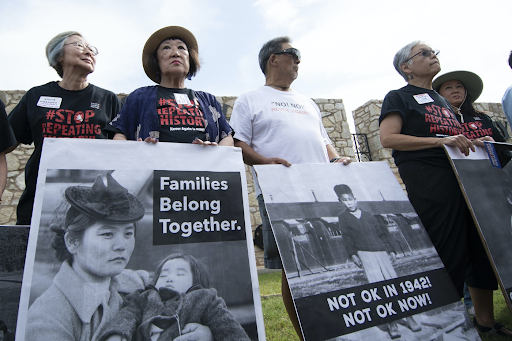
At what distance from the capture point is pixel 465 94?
9.75 feet

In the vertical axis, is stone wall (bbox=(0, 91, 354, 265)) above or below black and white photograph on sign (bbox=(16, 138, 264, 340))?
above

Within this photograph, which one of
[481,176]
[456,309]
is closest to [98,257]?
[456,309]

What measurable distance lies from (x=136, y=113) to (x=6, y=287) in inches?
37.6

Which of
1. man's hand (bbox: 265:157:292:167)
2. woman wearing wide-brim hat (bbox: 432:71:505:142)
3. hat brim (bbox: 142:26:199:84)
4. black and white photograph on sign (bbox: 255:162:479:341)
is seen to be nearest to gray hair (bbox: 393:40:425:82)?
woman wearing wide-brim hat (bbox: 432:71:505:142)

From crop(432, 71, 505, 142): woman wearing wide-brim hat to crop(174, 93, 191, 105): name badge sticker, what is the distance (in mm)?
2352

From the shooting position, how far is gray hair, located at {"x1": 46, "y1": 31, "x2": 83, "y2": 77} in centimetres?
192

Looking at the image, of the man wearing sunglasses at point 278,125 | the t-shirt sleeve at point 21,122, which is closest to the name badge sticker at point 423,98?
the man wearing sunglasses at point 278,125

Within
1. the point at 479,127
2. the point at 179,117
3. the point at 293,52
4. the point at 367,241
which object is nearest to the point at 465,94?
the point at 479,127

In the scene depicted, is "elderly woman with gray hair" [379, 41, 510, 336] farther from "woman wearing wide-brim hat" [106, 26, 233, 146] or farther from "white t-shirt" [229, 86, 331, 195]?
"woman wearing wide-brim hat" [106, 26, 233, 146]

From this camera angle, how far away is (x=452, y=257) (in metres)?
1.73

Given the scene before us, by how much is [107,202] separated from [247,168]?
420 centimetres

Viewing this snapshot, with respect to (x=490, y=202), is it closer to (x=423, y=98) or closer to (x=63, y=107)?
(x=423, y=98)

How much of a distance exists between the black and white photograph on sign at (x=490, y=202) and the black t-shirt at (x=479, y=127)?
0.69 metres

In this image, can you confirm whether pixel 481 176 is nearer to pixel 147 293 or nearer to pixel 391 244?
pixel 391 244
